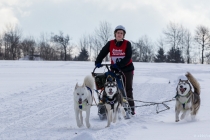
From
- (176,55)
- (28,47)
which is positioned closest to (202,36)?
(176,55)

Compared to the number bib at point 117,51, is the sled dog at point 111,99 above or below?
below

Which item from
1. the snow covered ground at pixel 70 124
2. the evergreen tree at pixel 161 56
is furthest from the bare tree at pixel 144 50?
the snow covered ground at pixel 70 124

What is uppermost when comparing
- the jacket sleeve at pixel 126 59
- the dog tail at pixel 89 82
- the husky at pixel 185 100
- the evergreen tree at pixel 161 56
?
the evergreen tree at pixel 161 56

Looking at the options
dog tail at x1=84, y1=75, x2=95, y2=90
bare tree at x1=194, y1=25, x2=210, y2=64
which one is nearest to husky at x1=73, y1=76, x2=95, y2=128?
dog tail at x1=84, y1=75, x2=95, y2=90

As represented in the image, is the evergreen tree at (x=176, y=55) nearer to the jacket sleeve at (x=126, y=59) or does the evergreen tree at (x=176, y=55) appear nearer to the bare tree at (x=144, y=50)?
the bare tree at (x=144, y=50)

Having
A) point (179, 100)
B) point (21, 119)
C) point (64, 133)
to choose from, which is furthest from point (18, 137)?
point (179, 100)

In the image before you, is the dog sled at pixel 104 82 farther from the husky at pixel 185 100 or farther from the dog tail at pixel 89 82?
the husky at pixel 185 100

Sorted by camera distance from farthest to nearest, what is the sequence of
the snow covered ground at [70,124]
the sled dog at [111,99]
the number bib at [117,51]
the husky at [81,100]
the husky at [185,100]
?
the number bib at [117,51], the husky at [185,100], the sled dog at [111,99], the husky at [81,100], the snow covered ground at [70,124]

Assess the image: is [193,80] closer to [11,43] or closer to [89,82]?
[89,82]

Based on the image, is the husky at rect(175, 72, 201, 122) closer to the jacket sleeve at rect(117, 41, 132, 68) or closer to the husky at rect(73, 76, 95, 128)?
the jacket sleeve at rect(117, 41, 132, 68)

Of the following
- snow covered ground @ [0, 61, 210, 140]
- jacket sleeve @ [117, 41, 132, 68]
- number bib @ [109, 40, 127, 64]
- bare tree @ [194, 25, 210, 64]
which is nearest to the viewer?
snow covered ground @ [0, 61, 210, 140]

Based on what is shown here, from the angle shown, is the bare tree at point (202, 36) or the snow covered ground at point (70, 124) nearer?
the snow covered ground at point (70, 124)

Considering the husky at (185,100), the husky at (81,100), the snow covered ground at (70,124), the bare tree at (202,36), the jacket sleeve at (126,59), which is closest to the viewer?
the snow covered ground at (70,124)

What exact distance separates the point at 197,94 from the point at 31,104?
4915 millimetres
